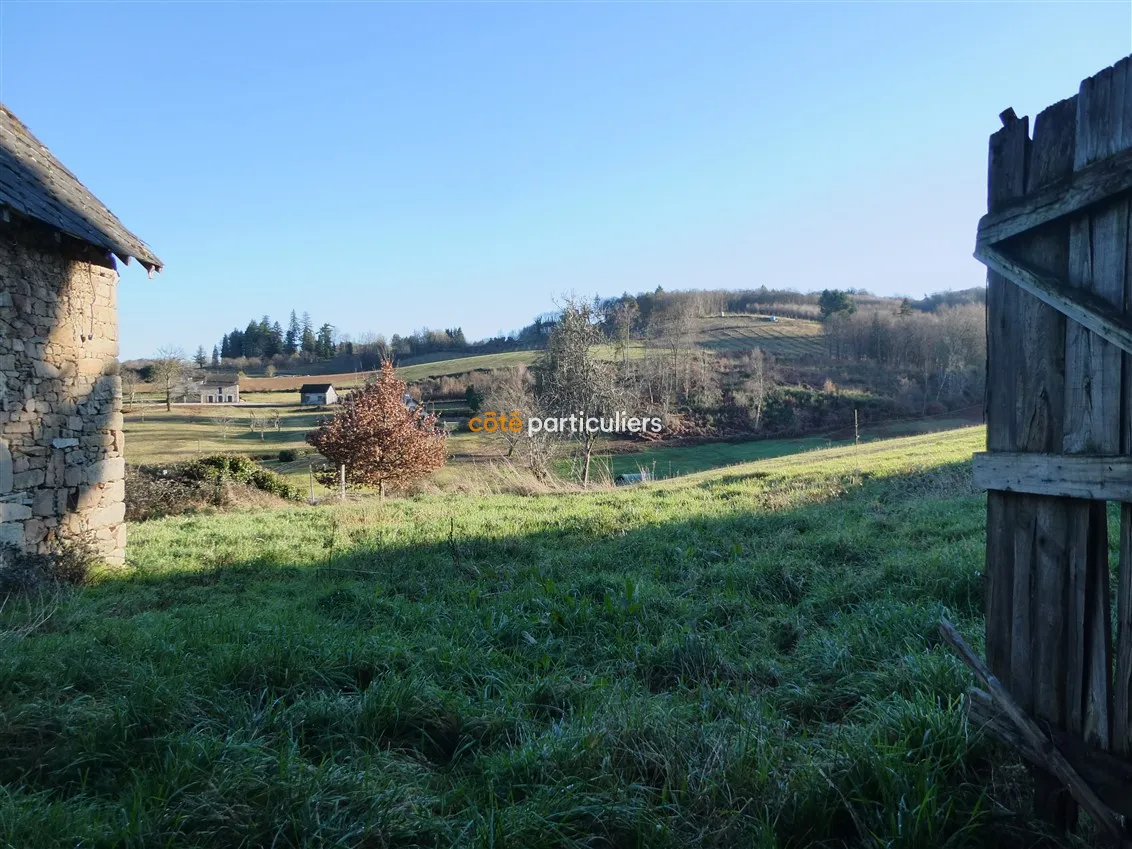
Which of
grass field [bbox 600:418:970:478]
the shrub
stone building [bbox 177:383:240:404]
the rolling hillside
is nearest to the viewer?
the shrub

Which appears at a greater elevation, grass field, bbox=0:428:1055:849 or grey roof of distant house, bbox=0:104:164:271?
grey roof of distant house, bbox=0:104:164:271

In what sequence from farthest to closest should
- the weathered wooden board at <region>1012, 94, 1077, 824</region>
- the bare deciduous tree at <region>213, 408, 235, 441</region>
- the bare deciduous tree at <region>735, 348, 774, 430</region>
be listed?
the bare deciduous tree at <region>735, 348, 774, 430</region> < the bare deciduous tree at <region>213, 408, 235, 441</region> < the weathered wooden board at <region>1012, 94, 1077, 824</region>

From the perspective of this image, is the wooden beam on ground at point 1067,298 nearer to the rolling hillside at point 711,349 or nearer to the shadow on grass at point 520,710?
the shadow on grass at point 520,710

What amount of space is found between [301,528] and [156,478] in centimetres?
895

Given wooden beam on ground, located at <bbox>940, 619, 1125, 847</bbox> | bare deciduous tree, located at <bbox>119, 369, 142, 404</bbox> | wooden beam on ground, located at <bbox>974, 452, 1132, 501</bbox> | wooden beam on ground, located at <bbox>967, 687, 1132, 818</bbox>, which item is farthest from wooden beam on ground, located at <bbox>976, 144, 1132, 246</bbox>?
bare deciduous tree, located at <bbox>119, 369, 142, 404</bbox>

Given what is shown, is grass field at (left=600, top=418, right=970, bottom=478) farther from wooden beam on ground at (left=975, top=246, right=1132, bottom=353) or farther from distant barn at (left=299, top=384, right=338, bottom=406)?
distant barn at (left=299, top=384, right=338, bottom=406)

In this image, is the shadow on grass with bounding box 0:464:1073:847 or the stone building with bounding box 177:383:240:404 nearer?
the shadow on grass with bounding box 0:464:1073:847

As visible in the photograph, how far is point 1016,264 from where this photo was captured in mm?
2361

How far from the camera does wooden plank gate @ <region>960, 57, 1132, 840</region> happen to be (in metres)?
2.11

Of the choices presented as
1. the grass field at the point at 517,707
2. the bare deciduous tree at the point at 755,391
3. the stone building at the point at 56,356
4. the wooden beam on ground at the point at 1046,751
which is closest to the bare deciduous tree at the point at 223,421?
the bare deciduous tree at the point at 755,391

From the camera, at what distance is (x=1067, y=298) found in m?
2.17

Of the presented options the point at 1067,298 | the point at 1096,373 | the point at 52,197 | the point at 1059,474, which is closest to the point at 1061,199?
the point at 1067,298

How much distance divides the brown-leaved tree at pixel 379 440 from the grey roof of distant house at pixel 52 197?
9.78 metres

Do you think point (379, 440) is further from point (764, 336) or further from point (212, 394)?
point (764, 336)
